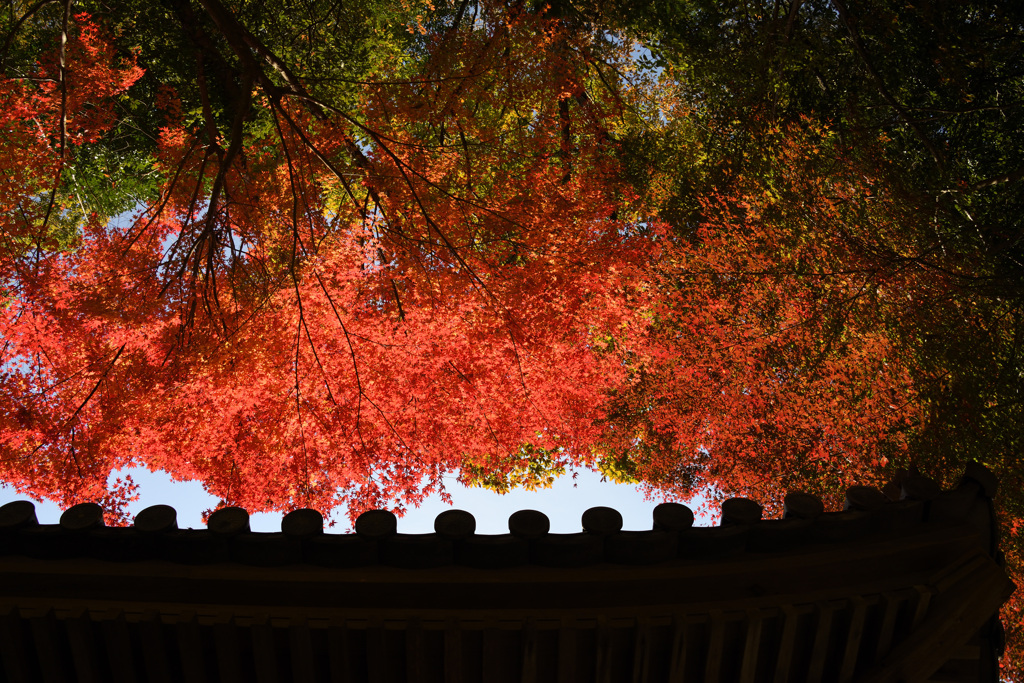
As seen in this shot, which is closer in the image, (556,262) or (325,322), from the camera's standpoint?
(325,322)

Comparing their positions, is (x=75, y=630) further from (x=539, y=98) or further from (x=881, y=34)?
(x=881, y=34)

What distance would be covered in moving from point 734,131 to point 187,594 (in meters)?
Answer: 16.4

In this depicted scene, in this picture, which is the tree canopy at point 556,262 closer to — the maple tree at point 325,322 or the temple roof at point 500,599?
the maple tree at point 325,322

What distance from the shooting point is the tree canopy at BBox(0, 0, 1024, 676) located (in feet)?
38.5

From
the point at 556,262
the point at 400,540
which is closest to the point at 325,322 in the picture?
the point at 556,262

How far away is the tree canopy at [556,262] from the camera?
1174cm

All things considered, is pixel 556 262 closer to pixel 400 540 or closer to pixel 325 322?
pixel 325 322

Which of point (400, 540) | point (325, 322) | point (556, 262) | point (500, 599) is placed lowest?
point (500, 599)

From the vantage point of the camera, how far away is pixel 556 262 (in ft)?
48.9

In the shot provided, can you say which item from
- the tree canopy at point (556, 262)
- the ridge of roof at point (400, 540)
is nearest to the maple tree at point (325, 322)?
the tree canopy at point (556, 262)

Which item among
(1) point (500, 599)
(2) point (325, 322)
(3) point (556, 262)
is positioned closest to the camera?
(1) point (500, 599)

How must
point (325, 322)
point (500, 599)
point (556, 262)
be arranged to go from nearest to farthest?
point (500, 599) < point (325, 322) < point (556, 262)

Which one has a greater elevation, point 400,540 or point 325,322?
point 325,322

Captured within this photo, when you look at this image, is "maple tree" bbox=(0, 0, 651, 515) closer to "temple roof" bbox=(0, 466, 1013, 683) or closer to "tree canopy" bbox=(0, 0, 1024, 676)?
"tree canopy" bbox=(0, 0, 1024, 676)
